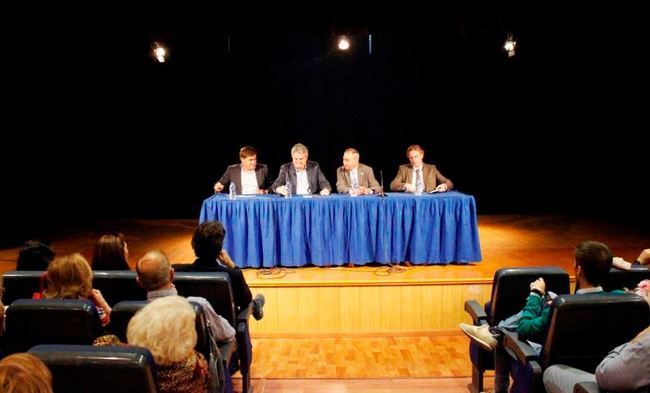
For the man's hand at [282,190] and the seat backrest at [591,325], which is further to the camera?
the man's hand at [282,190]

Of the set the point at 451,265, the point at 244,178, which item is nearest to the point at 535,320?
the point at 451,265

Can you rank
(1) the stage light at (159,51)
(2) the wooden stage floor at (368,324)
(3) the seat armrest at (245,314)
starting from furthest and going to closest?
(1) the stage light at (159,51)
(2) the wooden stage floor at (368,324)
(3) the seat armrest at (245,314)

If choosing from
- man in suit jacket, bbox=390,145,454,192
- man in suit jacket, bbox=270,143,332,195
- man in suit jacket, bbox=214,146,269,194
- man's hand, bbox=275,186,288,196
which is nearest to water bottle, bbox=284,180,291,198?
man's hand, bbox=275,186,288,196

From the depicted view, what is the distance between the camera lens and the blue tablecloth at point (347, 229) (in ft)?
17.5

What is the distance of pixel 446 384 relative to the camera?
3.71 metres

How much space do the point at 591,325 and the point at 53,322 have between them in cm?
218

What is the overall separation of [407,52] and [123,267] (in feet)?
21.4

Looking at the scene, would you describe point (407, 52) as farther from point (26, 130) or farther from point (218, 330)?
point (218, 330)

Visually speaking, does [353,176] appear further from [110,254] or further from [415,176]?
[110,254]

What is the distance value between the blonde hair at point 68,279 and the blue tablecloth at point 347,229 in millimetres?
2603

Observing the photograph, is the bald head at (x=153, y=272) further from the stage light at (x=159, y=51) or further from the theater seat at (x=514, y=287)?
the stage light at (x=159, y=51)

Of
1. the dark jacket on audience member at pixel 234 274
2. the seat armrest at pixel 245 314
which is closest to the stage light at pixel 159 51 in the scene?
the dark jacket on audience member at pixel 234 274

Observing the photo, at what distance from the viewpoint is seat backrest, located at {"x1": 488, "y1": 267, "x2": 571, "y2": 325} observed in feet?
10.1

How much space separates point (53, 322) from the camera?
7.66ft
